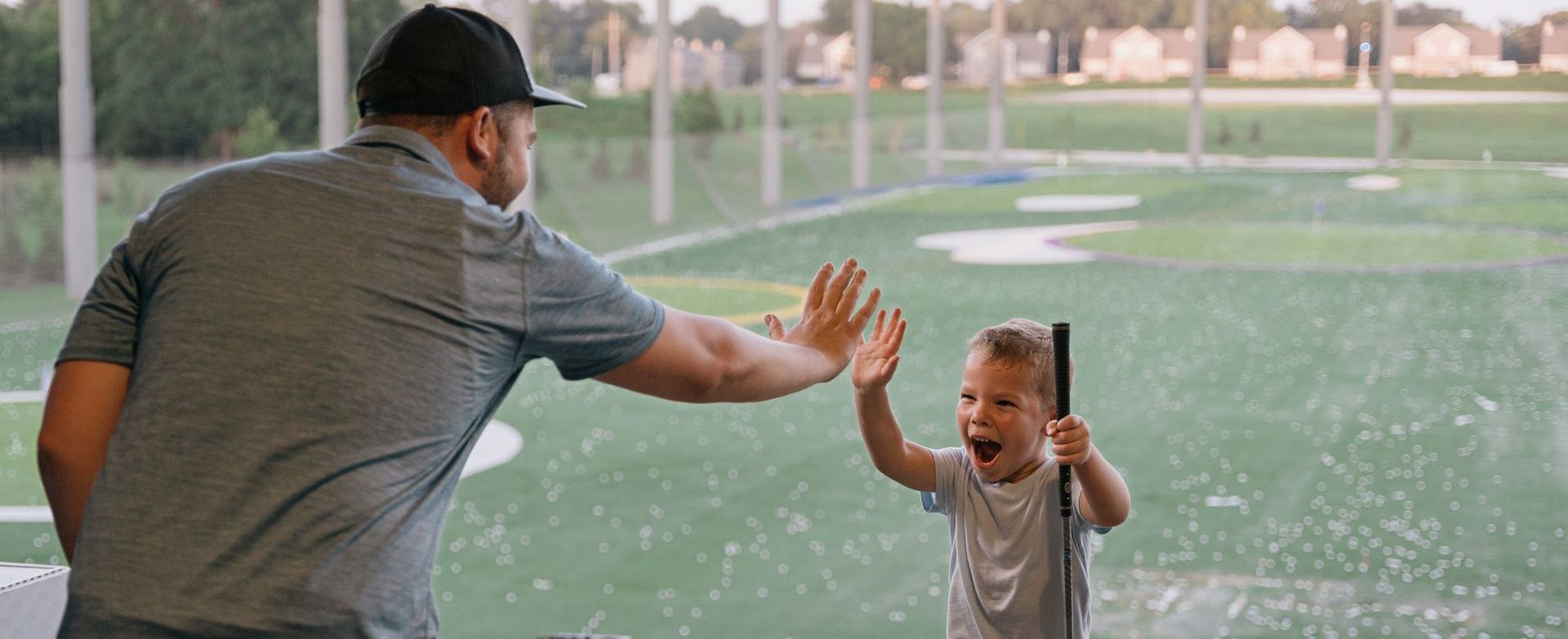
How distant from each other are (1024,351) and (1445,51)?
87.0 ft

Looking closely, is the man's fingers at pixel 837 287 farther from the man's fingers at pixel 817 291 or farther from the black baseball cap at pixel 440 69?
the black baseball cap at pixel 440 69

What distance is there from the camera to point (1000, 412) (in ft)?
7.66

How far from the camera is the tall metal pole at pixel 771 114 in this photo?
1973 centimetres

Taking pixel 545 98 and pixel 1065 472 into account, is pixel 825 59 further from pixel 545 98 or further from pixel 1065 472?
pixel 545 98

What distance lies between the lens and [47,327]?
35.3 feet

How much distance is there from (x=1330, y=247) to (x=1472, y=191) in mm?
6744

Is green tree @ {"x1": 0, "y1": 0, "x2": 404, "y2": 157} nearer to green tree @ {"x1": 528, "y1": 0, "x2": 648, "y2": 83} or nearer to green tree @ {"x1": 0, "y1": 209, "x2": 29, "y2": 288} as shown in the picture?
green tree @ {"x1": 0, "y1": 209, "x2": 29, "y2": 288}

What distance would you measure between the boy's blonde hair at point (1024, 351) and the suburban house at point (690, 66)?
64.1 feet

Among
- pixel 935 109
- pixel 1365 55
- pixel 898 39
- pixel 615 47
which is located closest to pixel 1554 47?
pixel 1365 55

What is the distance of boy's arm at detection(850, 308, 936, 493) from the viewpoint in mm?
2191

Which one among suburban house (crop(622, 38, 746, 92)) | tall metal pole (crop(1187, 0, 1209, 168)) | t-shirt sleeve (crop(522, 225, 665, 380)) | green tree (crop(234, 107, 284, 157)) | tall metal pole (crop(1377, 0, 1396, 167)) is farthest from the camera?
tall metal pole (crop(1187, 0, 1209, 168))

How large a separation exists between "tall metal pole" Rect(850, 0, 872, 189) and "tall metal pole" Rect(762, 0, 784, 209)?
2619mm

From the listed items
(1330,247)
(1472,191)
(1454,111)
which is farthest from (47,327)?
(1454,111)

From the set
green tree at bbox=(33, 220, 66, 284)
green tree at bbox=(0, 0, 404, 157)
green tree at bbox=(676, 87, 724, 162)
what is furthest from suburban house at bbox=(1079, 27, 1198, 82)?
green tree at bbox=(33, 220, 66, 284)
